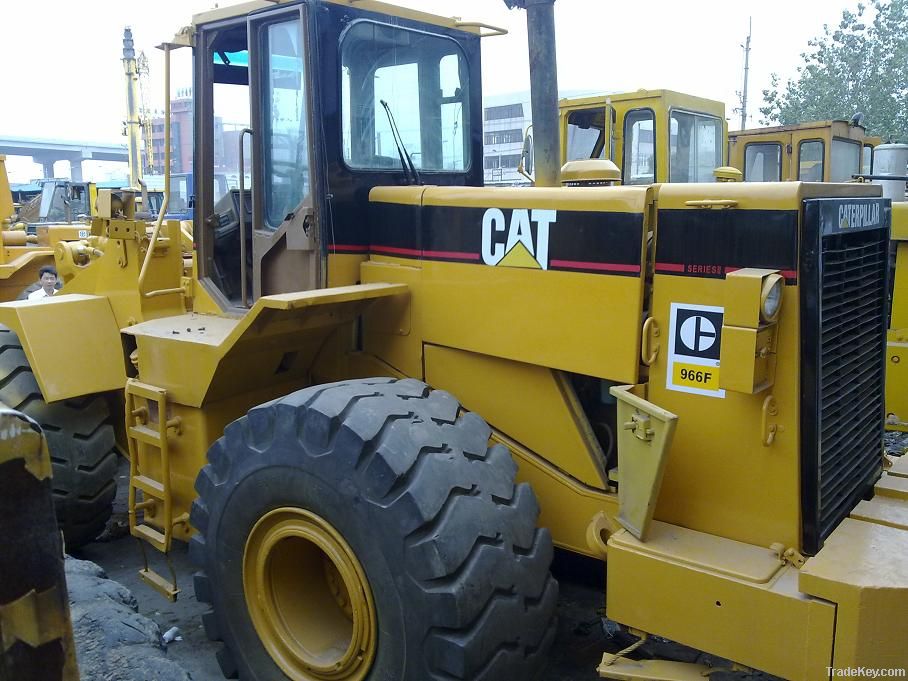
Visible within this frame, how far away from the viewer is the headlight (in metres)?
2.61

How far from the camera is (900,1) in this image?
24.9 m

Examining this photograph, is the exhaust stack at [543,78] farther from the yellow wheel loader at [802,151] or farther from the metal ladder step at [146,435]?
the yellow wheel loader at [802,151]

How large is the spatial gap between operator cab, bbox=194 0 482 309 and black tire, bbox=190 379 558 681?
902mm

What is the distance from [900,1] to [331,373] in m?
26.8

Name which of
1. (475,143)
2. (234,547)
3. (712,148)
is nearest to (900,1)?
(712,148)

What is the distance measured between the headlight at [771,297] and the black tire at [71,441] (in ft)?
11.8

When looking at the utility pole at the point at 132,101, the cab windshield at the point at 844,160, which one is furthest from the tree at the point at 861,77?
the utility pole at the point at 132,101

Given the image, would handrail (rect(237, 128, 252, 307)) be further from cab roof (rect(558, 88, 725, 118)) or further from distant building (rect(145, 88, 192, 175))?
cab roof (rect(558, 88, 725, 118))

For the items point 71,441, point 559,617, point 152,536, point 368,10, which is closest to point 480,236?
point 368,10

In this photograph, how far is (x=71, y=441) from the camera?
15.0 feet

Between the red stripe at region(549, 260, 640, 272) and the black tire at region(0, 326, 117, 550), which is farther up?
the red stripe at region(549, 260, 640, 272)

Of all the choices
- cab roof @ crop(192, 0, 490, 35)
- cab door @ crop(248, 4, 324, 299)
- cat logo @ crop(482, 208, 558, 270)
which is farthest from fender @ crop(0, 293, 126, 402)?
cat logo @ crop(482, 208, 558, 270)

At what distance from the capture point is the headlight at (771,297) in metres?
2.61

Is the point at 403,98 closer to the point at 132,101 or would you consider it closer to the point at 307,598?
the point at 307,598
